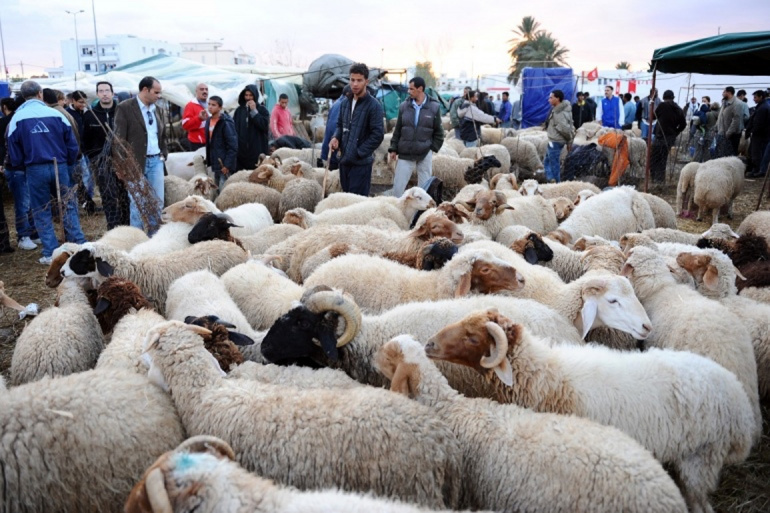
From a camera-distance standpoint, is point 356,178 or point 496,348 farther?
point 356,178

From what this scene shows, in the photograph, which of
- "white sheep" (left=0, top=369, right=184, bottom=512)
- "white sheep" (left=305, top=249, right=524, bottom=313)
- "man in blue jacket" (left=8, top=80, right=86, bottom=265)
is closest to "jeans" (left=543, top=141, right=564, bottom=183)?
"white sheep" (left=305, top=249, right=524, bottom=313)

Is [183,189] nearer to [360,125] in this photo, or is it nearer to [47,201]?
[47,201]

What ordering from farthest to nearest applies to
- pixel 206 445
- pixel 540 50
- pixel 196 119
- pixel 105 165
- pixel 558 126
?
pixel 540 50 → pixel 558 126 → pixel 196 119 → pixel 105 165 → pixel 206 445

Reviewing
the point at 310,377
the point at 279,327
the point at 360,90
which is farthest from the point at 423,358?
the point at 360,90

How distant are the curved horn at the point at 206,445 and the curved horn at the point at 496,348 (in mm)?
1496

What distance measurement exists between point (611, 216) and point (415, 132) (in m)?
3.30

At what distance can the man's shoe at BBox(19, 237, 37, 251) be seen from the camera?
959 cm

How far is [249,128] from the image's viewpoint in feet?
39.2

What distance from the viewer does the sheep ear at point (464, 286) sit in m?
4.61

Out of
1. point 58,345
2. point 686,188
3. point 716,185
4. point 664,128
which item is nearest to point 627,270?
point 58,345

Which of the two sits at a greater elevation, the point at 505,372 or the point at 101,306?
the point at 101,306

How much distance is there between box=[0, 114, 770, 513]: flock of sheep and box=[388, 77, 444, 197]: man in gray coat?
3670 millimetres

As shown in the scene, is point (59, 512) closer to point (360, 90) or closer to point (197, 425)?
point (197, 425)

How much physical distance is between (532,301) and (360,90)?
4.95 meters
